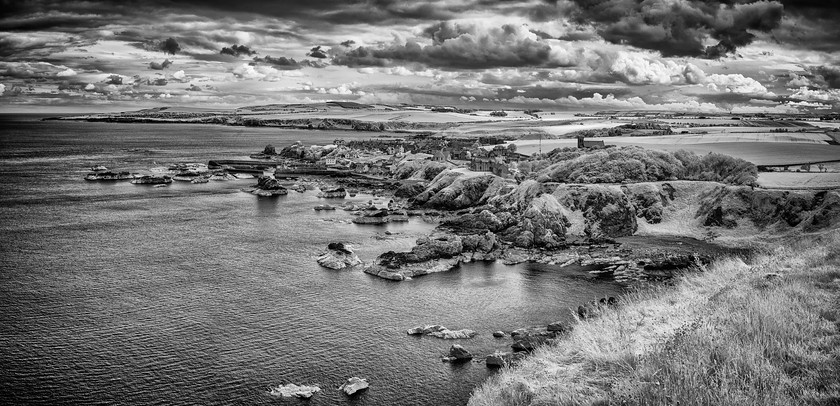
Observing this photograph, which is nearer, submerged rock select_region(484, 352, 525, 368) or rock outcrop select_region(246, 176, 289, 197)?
submerged rock select_region(484, 352, 525, 368)

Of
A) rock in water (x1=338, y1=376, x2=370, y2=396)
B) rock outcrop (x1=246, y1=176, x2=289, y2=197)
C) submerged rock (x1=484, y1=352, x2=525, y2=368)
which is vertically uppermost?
rock outcrop (x1=246, y1=176, x2=289, y2=197)

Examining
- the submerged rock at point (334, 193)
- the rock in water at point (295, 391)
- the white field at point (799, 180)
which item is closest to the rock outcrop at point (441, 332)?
the rock in water at point (295, 391)

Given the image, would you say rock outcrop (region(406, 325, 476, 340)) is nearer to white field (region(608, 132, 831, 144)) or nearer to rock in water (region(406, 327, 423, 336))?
rock in water (region(406, 327, 423, 336))

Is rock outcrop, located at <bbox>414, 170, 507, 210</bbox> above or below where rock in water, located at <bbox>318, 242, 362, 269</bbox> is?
above

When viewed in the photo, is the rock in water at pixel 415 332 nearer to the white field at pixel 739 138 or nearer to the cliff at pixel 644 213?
the cliff at pixel 644 213

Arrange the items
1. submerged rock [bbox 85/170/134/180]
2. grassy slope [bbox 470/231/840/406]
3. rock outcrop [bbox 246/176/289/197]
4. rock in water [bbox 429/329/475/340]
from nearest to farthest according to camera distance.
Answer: grassy slope [bbox 470/231/840/406], rock in water [bbox 429/329/475/340], rock outcrop [bbox 246/176/289/197], submerged rock [bbox 85/170/134/180]

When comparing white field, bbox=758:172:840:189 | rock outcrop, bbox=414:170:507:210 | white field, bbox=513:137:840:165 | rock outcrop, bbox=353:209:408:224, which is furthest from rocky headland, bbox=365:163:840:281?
white field, bbox=513:137:840:165
